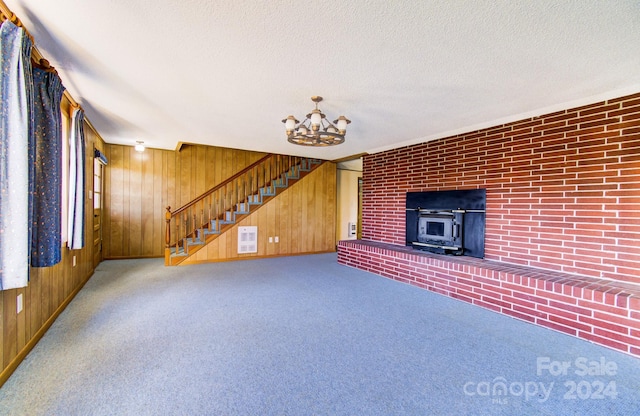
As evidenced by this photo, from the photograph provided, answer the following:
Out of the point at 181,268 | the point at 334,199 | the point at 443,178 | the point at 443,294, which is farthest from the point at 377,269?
the point at 181,268

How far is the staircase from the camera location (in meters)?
5.96

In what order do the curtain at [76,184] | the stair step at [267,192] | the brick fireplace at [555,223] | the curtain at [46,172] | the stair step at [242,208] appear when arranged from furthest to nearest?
the stair step at [267,192] → the stair step at [242,208] → the curtain at [76,184] → the brick fireplace at [555,223] → the curtain at [46,172]

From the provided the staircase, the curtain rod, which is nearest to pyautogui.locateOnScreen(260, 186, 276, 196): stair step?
the staircase

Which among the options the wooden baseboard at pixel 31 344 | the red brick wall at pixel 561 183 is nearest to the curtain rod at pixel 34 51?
the wooden baseboard at pixel 31 344

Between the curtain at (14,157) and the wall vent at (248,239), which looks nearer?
the curtain at (14,157)

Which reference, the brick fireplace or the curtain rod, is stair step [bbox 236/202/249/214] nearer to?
the curtain rod

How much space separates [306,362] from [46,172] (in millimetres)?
2753

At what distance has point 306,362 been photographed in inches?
87.0

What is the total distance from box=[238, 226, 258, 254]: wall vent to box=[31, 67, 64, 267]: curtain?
3.85 metres

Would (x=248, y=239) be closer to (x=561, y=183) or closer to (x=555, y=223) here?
(x=555, y=223)

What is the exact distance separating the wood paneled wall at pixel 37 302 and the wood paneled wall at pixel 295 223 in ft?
7.19

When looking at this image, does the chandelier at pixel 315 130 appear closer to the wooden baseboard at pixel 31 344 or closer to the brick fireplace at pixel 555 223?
the brick fireplace at pixel 555 223

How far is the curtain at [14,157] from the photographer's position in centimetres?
173

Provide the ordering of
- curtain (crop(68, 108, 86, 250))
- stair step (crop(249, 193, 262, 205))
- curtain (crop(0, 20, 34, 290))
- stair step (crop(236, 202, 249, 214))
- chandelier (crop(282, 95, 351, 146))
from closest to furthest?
curtain (crop(0, 20, 34, 290)) → chandelier (crop(282, 95, 351, 146)) → curtain (crop(68, 108, 86, 250)) → stair step (crop(236, 202, 249, 214)) → stair step (crop(249, 193, 262, 205))
